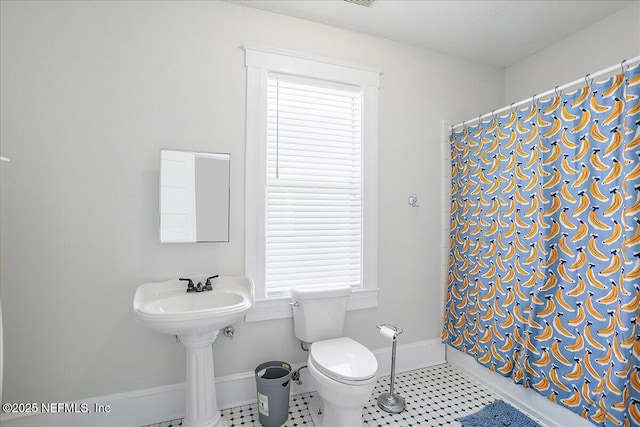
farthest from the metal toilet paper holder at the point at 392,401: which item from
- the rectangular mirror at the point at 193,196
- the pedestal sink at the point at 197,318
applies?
the rectangular mirror at the point at 193,196

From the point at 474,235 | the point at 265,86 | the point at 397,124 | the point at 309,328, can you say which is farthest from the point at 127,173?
the point at 474,235

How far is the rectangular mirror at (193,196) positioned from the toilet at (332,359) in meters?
0.70

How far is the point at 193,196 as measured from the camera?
6.44 feet

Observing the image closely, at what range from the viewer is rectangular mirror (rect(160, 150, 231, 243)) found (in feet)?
6.21

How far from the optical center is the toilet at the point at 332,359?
1639 millimetres

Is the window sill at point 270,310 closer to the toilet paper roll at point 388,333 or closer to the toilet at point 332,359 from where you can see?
the toilet at point 332,359

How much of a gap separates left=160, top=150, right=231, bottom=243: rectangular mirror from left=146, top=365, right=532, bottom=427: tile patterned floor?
1.11 metres

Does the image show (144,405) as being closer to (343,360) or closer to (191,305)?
(191,305)

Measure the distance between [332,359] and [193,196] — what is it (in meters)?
1.28

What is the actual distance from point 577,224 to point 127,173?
2.59 metres

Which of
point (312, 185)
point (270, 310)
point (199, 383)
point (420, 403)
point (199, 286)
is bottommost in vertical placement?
point (420, 403)

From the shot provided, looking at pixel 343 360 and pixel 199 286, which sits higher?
pixel 199 286

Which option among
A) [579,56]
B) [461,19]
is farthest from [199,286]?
[579,56]

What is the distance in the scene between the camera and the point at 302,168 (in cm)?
225
